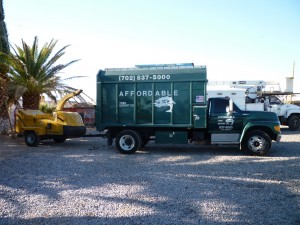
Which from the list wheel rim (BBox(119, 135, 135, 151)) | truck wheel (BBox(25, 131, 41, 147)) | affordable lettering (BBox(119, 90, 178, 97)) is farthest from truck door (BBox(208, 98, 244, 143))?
truck wheel (BBox(25, 131, 41, 147))

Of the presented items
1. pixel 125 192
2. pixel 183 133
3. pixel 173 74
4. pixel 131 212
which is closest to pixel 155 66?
pixel 173 74

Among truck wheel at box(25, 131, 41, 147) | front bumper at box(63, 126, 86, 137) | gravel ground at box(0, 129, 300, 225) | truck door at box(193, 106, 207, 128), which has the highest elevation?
truck door at box(193, 106, 207, 128)

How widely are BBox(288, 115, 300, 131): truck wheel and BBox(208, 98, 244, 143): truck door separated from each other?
35.3 ft

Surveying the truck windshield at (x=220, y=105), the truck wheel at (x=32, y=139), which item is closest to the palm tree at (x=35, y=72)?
the truck wheel at (x=32, y=139)

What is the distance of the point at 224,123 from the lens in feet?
36.6

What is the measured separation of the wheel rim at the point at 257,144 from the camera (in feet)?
35.1

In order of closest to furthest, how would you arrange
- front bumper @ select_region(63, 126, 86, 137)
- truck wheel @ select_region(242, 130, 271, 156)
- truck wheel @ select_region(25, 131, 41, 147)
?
truck wheel @ select_region(242, 130, 271, 156)
front bumper @ select_region(63, 126, 86, 137)
truck wheel @ select_region(25, 131, 41, 147)

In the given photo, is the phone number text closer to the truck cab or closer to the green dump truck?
the green dump truck

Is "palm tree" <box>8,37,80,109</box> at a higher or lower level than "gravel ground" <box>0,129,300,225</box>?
higher

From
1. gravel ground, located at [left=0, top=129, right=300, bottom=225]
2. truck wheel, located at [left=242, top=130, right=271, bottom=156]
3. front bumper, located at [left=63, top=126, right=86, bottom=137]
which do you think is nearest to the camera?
gravel ground, located at [left=0, top=129, right=300, bottom=225]

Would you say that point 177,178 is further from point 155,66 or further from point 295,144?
point 295,144

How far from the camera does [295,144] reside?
1353 cm

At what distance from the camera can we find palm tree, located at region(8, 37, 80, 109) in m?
17.2

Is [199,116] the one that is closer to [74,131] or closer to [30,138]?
[74,131]
